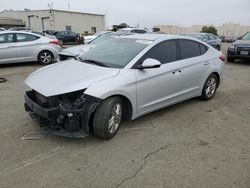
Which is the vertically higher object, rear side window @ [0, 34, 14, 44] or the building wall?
the building wall

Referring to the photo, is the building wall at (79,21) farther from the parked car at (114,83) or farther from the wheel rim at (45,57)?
the parked car at (114,83)

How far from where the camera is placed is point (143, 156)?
3.46 metres

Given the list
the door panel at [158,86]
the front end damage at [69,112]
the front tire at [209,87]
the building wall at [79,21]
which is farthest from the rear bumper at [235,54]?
the building wall at [79,21]

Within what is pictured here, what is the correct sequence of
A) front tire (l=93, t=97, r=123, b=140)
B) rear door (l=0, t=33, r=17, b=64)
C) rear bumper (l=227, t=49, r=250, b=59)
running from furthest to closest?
rear bumper (l=227, t=49, r=250, b=59) → rear door (l=0, t=33, r=17, b=64) → front tire (l=93, t=97, r=123, b=140)

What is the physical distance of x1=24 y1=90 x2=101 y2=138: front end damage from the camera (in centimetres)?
347

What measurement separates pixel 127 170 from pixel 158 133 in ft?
3.90

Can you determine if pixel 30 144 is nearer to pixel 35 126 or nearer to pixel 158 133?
pixel 35 126

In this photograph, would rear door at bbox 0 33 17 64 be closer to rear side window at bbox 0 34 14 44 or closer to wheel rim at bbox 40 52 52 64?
rear side window at bbox 0 34 14 44

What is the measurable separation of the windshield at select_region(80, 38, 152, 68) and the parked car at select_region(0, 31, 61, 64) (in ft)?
19.6

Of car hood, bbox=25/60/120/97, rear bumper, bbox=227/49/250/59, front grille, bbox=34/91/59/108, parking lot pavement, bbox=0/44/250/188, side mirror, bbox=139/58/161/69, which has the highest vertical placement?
side mirror, bbox=139/58/161/69

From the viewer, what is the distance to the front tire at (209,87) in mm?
5766

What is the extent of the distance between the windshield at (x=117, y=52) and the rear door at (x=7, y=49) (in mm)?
5955

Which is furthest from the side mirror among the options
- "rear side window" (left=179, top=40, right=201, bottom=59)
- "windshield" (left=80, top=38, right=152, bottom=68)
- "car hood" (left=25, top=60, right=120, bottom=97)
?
"rear side window" (left=179, top=40, right=201, bottom=59)

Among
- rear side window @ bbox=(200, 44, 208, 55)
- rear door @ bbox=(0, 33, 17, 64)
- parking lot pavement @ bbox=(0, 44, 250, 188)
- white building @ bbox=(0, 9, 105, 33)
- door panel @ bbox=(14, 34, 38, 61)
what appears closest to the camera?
parking lot pavement @ bbox=(0, 44, 250, 188)
